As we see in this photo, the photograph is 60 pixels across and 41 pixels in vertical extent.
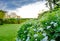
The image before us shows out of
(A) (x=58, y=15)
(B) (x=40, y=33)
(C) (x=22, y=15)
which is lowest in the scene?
(C) (x=22, y=15)

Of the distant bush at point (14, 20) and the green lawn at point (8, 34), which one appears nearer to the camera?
the green lawn at point (8, 34)

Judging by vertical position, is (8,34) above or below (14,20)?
above

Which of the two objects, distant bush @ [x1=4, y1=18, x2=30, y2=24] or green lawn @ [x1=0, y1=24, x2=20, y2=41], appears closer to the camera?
green lawn @ [x1=0, y1=24, x2=20, y2=41]

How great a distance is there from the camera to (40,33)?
1.60 meters

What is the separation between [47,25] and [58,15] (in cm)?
13

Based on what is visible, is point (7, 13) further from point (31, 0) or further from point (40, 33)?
point (40, 33)

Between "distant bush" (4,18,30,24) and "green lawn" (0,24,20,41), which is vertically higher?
"green lawn" (0,24,20,41)

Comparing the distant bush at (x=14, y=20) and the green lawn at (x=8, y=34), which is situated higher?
the green lawn at (x=8, y=34)

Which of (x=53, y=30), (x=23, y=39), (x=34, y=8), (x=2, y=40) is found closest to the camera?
A: (x=53, y=30)

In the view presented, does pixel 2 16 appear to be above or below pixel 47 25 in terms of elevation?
below

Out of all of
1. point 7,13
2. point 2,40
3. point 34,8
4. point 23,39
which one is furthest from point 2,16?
A: point 23,39

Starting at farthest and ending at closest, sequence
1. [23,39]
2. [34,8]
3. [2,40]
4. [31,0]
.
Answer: [31,0]
[34,8]
[2,40]
[23,39]

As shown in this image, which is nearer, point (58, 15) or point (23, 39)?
point (58, 15)

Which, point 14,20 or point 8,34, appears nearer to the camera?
point 8,34
